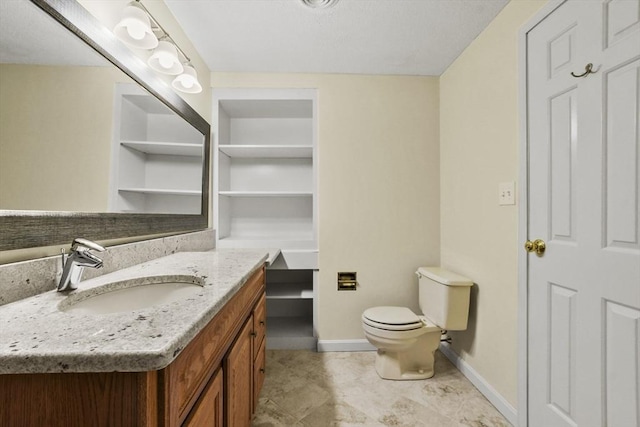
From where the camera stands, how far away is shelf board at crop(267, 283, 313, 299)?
2281 millimetres

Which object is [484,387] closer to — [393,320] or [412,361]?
[412,361]

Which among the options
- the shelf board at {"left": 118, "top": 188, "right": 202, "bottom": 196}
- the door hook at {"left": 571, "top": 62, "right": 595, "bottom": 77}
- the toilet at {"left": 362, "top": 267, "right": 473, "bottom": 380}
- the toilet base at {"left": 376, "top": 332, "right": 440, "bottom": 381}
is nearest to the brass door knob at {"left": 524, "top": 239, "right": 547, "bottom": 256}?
the toilet at {"left": 362, "top": 267, "right": 473, "bottom": 380}

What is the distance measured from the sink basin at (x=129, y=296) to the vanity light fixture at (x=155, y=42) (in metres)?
1.03

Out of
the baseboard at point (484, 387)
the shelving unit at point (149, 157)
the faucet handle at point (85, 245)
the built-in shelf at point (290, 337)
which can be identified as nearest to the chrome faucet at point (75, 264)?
the faucet handle at point (85, 245)

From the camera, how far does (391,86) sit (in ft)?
7.72

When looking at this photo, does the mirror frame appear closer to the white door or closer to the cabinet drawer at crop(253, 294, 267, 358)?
the cabinet drawer at crop(253, 294, 267, 358)

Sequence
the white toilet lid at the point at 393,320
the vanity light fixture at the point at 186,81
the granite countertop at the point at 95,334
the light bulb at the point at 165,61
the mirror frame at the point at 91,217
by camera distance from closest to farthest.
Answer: the granite countertop at the point at 95,334 → the mirror frame at the point at 91,217 → the light bulb at the point at 165,61 → the vanity light fixture at the point at 186,81 → the white toilet lid at the point at 393,320

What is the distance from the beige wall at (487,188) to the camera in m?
1.54

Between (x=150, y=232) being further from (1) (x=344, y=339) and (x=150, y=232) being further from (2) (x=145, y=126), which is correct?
(1) (x=344, y=339)

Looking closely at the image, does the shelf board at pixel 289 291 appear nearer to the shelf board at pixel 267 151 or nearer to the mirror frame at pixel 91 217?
the mirror frame at pixel 91 217

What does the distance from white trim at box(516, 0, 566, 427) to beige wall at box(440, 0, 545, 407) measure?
5 cm

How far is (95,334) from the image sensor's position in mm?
546

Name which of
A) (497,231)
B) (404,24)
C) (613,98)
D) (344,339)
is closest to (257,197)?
(344,339)

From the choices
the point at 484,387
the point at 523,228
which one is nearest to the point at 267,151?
the point at 523,228
